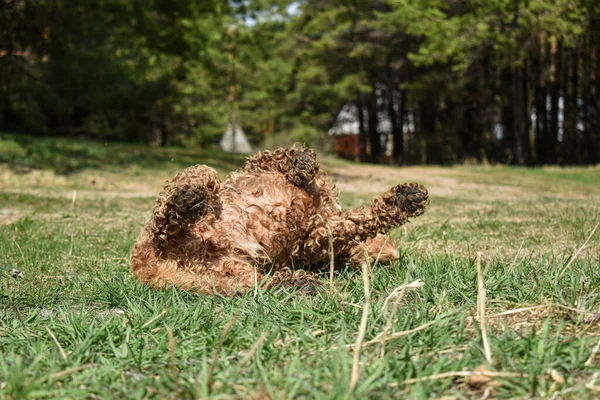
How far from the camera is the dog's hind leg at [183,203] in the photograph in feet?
8.82

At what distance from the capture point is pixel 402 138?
3294 cm

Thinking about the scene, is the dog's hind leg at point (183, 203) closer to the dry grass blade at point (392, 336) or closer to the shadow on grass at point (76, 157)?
the dry grass blade at point (392, 336)

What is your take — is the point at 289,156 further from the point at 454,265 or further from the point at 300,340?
the point at 300,340

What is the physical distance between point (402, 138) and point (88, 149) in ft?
66.9

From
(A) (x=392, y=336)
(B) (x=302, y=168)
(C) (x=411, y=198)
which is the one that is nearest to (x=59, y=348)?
(A) (x=392, y=336)

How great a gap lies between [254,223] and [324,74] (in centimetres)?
3072

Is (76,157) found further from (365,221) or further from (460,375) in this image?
(460,375)

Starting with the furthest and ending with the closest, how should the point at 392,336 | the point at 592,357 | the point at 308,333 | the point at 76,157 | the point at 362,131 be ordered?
the point at 362,131, the point at 76,157, the point at 308,333, the point at 392,336, the point at 592,357

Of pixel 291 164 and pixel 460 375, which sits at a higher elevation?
pixel 291 164

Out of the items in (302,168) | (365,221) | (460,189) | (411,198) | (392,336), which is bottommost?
(460,189)

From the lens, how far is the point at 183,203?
2684mm

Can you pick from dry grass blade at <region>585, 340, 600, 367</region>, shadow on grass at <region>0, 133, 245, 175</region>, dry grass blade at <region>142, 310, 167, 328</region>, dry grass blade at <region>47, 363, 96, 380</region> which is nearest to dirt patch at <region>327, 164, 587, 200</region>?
shadow on grass at <region>0, 133, 245, 175</region>

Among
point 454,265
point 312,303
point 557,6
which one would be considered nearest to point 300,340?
point 312,303

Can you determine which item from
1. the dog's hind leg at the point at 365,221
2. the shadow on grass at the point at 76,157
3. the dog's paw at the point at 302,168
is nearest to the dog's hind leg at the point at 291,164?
the dog's paw at the point at 302,168
